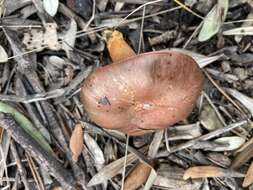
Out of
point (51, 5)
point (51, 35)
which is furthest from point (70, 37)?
point (51, 5)

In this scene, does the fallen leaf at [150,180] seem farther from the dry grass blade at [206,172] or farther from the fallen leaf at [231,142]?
the fallen leaf at [231,142]

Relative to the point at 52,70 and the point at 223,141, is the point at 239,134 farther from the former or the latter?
the point at 52,70

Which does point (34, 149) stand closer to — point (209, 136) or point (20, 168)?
point (20, 168)

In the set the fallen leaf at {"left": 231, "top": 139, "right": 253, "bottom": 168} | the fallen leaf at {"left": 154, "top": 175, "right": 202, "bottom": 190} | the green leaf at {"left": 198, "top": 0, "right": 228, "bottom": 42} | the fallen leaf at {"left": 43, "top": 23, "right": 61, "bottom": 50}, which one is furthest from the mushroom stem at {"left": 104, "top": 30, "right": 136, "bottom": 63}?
the fallen leaf at {"left": 231, "top": 139, "right": 253, "bottom": 168}

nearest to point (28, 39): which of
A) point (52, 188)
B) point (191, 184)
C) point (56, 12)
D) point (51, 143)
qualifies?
point (56, 12)

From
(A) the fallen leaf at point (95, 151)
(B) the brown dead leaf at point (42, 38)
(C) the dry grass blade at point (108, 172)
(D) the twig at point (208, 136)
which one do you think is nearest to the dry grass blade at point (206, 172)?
(D) the twig at point (208, 136)

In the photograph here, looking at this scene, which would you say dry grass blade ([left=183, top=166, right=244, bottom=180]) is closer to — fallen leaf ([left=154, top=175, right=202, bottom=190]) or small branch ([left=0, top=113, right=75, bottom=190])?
fallen leaf ([left=154, top=175, right=202, bottom=190])
